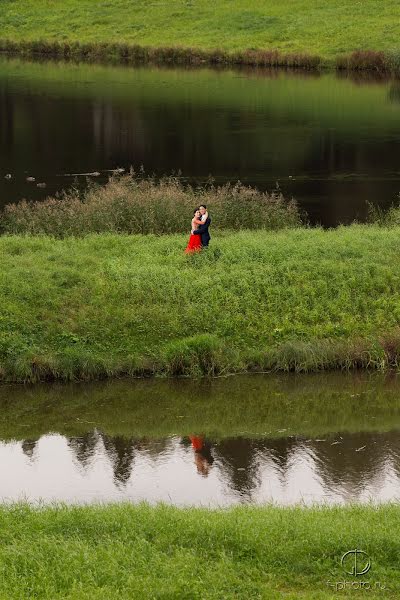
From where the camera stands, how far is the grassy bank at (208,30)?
266 ft

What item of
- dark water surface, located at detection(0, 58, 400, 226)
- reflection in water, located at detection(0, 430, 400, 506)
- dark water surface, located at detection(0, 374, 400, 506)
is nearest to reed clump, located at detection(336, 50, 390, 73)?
dark water surface, located at detection(0, 58, 400, 226)

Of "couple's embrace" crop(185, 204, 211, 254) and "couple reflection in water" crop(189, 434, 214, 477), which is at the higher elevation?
"couple's embrace" crop(185, 204, 211, 254)

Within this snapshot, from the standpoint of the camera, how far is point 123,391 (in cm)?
2400

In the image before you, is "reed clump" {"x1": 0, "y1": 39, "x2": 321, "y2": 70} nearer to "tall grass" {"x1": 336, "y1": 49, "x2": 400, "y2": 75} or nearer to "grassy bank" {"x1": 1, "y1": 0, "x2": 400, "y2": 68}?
"grassy bank" {"x1": 1, "y1": 0, "x2": 400, "y2": 68}

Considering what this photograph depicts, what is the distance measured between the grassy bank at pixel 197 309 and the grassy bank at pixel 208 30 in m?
53.1

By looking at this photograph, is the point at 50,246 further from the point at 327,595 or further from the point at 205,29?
the point at 205,29

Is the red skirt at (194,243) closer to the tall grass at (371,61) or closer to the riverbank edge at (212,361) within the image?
the riverbank edge at (212,361)

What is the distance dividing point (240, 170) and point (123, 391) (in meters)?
24.0

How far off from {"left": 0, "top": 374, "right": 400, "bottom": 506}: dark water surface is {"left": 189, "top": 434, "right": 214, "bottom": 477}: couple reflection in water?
20mm

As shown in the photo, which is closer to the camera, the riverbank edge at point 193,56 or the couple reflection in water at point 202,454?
the couple reflection in water at point 202,454

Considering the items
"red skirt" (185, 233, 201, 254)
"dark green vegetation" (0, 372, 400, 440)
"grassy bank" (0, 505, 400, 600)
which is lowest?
"dark green vegetation" (0, 372, 400, 440)

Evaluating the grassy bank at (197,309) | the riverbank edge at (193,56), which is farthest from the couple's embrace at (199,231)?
the riverbank edge at (193,56)

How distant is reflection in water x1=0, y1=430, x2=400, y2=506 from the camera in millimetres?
18703

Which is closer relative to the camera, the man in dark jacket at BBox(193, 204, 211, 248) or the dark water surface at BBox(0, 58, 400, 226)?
the man in dark jacket at BBox(193, 204, 211, 248)
